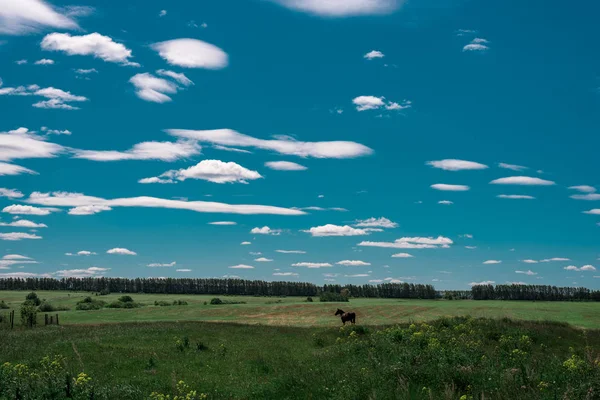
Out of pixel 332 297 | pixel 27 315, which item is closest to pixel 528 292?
pixel 332 297

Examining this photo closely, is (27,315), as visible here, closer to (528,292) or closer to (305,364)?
(305,364)

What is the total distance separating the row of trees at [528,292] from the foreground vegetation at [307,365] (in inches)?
5216

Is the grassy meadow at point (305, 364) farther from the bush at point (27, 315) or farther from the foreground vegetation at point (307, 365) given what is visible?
the bush at point (27, 315)

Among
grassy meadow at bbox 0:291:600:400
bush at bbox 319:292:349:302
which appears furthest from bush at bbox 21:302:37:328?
bush at bbox 319:292:349:302

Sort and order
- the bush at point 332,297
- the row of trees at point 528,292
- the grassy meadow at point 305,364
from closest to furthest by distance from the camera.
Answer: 1. the grassy meadow at point 305,364
2. the bush at point 332,297
3. the row of trees at point 528,292

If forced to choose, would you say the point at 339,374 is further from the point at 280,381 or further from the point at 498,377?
the point at 498,377

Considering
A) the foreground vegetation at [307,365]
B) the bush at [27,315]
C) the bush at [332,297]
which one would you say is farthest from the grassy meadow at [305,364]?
the bush at [332,297]

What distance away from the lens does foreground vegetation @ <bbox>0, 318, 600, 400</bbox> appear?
46.1 feet

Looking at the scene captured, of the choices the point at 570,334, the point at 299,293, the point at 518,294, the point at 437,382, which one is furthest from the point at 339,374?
the point at 299,293

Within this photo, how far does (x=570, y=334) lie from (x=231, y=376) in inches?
1094

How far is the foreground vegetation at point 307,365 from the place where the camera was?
46.1ft

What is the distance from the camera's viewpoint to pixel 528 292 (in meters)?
164

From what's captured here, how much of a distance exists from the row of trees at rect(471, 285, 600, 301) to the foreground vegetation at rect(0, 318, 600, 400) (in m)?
132

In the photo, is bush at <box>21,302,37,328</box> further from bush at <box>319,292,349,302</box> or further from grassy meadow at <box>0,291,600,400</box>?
bush at <box>319,292,349,302</box>
